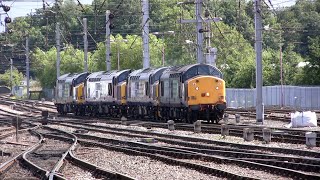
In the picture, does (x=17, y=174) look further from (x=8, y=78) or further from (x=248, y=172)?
(x=8, y=78)

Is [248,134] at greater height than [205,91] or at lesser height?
lesser

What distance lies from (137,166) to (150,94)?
73.6 ft

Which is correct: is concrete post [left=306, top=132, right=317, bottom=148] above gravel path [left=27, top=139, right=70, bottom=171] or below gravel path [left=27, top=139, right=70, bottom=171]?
above

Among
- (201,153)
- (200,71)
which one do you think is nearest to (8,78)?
(200,71)

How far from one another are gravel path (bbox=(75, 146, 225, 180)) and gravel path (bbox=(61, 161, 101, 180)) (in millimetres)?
672

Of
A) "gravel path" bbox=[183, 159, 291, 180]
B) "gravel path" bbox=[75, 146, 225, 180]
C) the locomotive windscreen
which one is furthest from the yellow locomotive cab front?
"gravel path" bbox=[183, 159, 291, 180]

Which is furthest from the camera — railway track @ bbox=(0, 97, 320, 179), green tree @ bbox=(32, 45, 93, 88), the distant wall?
green tree @ bbox=(32, 45, 93, 88)

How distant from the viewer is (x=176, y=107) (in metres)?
35.5

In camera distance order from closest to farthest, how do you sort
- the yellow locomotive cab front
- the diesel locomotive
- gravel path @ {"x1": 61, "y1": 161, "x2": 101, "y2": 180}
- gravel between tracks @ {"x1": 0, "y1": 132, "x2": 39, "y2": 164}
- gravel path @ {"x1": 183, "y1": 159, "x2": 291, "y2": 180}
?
gravel path @ {"x1": 183, "y1": 159, "x2": 291, "y2": 180} → gravel path @ {"x1": 61, "y1": 161, "x2": 101, "y2": 180} → gravel between tracks @ {"x1": 0, "y1": 132, "x2": 39, "y2": 164} → the yellow locomotive cab front → the diesel locomotive

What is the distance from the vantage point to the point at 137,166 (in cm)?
1750

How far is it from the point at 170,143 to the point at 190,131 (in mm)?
6118

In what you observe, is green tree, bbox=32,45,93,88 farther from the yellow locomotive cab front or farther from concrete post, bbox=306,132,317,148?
concrete post, bbox=306,132,317,148

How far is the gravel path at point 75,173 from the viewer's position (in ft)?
50.5

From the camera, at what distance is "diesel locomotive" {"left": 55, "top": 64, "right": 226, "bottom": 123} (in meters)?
34.3
